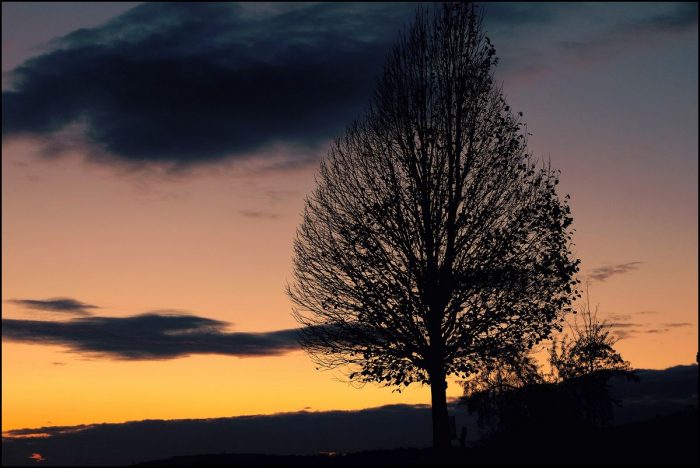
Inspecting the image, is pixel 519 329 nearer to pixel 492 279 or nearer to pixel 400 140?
pixel 492 279

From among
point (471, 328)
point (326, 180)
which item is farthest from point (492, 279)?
point (326, 180)

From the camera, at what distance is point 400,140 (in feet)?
115

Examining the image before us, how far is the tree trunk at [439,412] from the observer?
31875 mm

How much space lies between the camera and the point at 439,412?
32250 mm

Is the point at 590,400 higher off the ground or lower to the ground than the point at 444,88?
lower

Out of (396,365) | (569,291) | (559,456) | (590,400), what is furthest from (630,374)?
(559,456)

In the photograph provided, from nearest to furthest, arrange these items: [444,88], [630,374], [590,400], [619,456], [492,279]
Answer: [619,456] → [492,279] → [444,88] → [590,400] → [630,374]

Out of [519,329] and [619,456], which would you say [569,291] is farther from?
[619,456]

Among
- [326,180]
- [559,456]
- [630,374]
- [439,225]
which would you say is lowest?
[559,456]

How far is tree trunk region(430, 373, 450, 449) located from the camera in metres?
31.9

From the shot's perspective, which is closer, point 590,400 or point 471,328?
point 471,328

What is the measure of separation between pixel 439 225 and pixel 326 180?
5.70 metres

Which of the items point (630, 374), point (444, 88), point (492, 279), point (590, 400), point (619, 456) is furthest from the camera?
point (630, 374)

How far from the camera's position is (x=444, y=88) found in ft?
116
